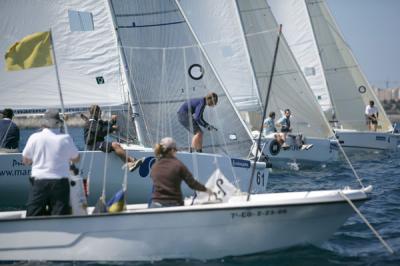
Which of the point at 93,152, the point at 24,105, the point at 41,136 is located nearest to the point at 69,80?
the point at 24,105

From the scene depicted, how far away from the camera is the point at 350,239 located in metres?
11.1

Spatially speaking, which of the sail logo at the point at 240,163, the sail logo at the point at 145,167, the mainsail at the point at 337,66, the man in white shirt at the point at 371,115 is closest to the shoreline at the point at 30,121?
the sail logo at the point at 145,167

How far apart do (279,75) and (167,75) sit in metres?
9.72

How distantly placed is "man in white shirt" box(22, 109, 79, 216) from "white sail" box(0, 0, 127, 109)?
6.00 metres

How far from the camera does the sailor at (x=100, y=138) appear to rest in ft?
46.5

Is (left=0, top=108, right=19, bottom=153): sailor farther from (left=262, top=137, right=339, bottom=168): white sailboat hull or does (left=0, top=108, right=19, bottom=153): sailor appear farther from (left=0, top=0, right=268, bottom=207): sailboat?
(left=262, top=137, right=339, bottom=168): white sailboat hull

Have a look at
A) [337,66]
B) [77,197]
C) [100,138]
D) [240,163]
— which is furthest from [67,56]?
[337,66]

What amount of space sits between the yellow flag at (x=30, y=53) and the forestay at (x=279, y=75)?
1426 cm

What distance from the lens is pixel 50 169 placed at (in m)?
9.39

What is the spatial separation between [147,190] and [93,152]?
4.23 feet

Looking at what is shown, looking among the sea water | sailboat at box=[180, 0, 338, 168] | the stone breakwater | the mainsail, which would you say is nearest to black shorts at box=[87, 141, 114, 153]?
the stone breakwater

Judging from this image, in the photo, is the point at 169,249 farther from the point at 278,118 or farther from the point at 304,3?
the point at 304,3

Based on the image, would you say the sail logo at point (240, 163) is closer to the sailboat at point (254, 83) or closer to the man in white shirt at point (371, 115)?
the sailboat at point (254, 83)

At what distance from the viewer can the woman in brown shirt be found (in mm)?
9531
